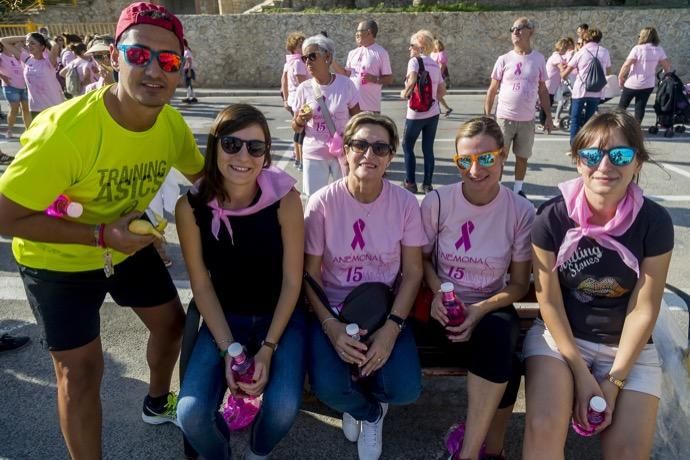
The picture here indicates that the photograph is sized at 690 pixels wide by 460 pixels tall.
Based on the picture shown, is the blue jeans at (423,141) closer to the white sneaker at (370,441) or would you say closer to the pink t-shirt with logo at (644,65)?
the white sneaker at (370,441)

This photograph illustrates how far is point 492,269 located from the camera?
2619 millimetres

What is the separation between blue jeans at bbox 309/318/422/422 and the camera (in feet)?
7.93

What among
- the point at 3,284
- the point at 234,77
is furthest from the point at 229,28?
the point at 3,284

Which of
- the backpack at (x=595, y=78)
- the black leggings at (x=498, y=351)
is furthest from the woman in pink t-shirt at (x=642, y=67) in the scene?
the black leggings at (x=498, y=351)

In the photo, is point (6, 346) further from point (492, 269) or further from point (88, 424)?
point (492, 269)

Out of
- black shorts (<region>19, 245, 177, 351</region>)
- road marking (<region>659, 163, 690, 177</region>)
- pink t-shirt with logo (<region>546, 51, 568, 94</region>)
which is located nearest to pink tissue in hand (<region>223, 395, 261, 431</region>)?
black shorts (<region>19, 245, 177, 351</region>)

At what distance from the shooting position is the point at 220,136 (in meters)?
2.45

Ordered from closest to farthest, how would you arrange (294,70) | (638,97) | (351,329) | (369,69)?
1. (351,329)
2. (369,69)
3. (294,70)
4. (638,97)

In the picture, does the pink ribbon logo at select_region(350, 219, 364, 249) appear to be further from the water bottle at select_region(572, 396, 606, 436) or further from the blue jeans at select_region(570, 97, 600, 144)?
the blue jeans at select_region(570, 97, 600, 144)

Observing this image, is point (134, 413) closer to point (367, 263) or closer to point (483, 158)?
point (367, 263)

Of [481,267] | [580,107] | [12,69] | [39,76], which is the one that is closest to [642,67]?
[580,107]

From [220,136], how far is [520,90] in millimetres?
4374

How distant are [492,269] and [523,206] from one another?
348 mm

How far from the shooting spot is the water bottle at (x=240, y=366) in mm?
2338
